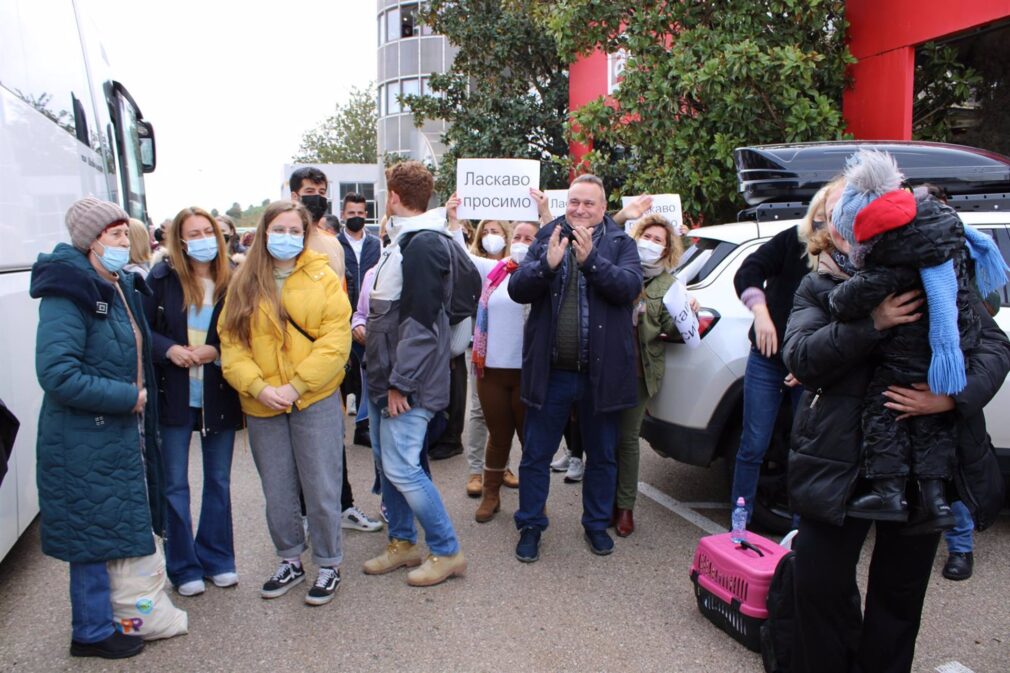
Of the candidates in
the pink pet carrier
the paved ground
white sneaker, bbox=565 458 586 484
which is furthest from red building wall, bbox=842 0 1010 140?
the pink pet carrier

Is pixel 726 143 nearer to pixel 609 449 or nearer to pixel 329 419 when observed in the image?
pixel 609 449

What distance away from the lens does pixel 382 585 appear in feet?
12.5

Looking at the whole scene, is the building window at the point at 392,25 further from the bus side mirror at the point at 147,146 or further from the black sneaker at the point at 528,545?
the black sneaker at the point at 528,545

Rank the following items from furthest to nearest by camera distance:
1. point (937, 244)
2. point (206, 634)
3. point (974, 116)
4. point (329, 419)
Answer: point (974, 116)
point (329, 419)
point (206, 634)
point (937, 244)

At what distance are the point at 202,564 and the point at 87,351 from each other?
1.30m

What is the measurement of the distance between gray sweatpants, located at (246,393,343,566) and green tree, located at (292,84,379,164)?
144ft

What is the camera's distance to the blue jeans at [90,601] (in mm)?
3082

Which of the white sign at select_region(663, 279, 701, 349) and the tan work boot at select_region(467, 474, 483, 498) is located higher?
the white sign at select_region(663, 279, 701, 349)

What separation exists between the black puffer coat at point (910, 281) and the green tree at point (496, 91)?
13.5 metres

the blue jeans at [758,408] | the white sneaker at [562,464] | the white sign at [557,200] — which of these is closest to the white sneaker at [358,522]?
the white sneaker at [562,464]

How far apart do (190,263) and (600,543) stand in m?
2.48

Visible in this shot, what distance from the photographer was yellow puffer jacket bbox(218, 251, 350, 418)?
3415 millimetres

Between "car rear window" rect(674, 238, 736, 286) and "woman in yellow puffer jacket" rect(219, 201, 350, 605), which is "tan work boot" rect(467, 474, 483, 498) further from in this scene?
"car rear window" rect(674, 238, 736, 286)

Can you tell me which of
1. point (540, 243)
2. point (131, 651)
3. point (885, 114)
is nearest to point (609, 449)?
point (540, 243)
